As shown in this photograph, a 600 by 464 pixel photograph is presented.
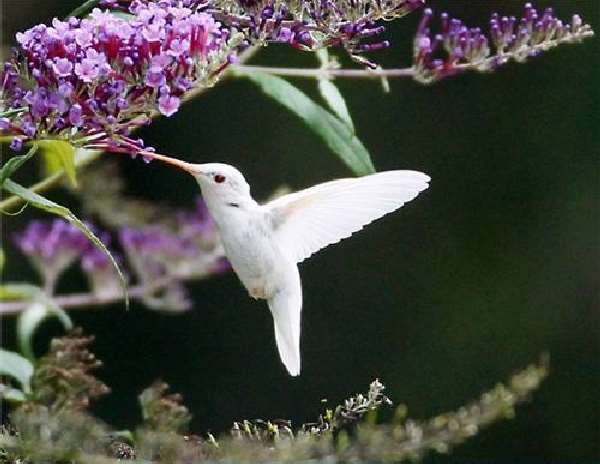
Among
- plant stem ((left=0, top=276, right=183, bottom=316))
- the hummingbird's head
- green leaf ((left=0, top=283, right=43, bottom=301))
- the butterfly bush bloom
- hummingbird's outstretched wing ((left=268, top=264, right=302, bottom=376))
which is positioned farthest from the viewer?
the butterfly bush bloom

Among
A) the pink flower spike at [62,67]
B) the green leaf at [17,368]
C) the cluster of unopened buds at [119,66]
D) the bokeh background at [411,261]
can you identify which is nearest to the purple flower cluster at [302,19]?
the cluster of unopened buds at [119,66]

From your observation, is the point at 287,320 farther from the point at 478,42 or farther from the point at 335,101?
the point at 478,42

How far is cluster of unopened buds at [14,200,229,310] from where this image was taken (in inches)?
68.1

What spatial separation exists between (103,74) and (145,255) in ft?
2.90

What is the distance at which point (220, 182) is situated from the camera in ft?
3.70

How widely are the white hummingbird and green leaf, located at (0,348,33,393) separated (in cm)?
24

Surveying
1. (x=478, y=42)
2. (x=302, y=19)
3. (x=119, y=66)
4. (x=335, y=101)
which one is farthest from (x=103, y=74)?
(x=478, y=42)

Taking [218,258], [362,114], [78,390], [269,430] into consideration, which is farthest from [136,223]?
[362,114]

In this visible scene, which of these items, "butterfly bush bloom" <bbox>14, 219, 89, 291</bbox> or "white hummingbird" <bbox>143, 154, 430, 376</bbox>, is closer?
"white hummingbird" <bbox>143, 154, 430, 376</bbox>

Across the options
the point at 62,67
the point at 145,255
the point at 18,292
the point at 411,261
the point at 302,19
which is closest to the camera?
the point at 62,67

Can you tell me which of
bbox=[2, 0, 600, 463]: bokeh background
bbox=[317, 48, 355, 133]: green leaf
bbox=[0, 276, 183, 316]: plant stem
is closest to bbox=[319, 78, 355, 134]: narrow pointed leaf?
bbox=[317, 48, 355, 133]: green leaf

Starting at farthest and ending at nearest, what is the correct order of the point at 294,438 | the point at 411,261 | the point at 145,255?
the point at 411,261 < the point at 145,255 < the point at 294,438

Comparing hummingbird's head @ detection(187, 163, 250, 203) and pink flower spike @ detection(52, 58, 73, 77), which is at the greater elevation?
pink flower spike @ detection(52, 58, 73, 77)

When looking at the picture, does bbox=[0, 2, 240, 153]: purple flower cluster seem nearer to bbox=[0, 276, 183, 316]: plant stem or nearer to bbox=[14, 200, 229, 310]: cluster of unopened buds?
bbox=[0, 276, 183, 316]: plant stem
